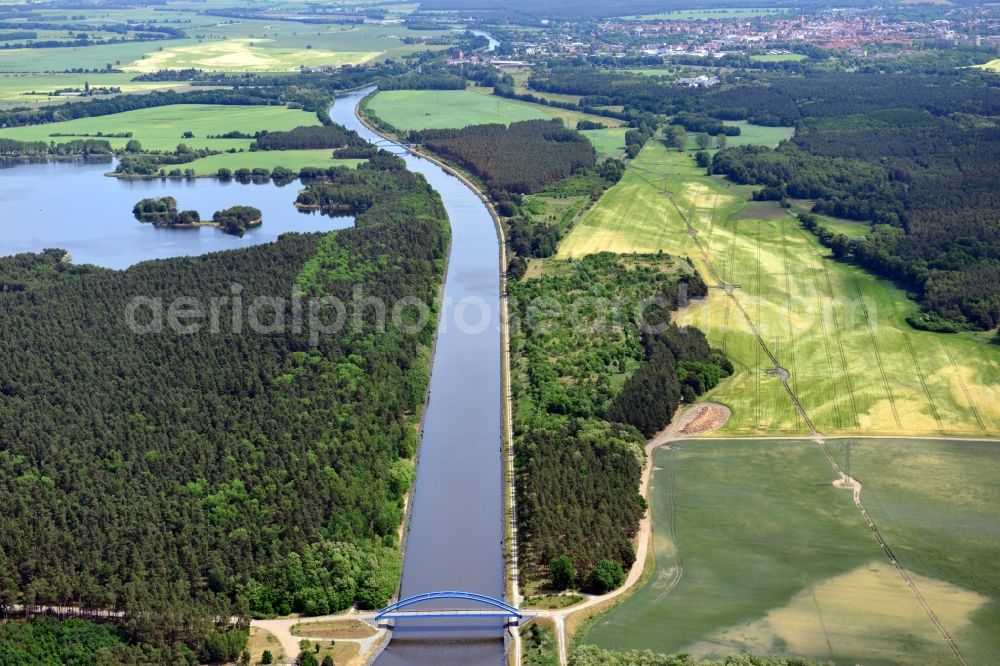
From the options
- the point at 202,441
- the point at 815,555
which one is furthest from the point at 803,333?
the point at 202,441

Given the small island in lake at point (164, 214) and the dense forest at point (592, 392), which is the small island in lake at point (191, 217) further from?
the dense forest at point (592, 392)

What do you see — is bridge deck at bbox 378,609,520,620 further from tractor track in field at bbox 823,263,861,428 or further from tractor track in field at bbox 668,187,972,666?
tractor track in field at bbox 823,263,861,428

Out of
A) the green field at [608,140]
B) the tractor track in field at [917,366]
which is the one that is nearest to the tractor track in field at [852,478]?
the tractor track in field at [917,366]

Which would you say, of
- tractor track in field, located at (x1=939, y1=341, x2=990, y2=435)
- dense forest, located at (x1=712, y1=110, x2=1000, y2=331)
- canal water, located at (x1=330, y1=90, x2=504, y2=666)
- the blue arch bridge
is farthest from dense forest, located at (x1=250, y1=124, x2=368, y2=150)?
the blue arch bridge

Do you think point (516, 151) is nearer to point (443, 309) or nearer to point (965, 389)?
point (443, 309)

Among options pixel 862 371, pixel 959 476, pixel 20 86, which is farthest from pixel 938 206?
pixel 20 86
